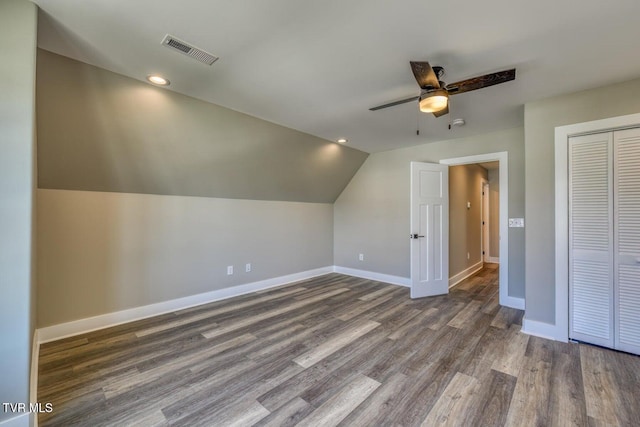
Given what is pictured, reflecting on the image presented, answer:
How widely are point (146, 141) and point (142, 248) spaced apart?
51.4 inches

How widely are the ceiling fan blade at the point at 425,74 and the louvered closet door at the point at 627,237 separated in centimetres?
199

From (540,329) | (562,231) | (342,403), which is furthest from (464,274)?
(342,403)

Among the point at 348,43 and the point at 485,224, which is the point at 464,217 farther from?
the point at 348,43

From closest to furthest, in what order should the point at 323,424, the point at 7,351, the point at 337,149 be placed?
1. the point at 7,351
2. the point at 323,424
3. the point at 337,149

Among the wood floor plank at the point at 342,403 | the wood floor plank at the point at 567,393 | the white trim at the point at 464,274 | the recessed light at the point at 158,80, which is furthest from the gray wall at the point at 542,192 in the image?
the recessed light at the point at 158,80

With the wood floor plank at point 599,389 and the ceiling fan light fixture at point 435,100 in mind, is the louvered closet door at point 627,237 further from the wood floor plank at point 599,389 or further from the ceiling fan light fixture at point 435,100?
the ceiling fan light fixture at point 435,100

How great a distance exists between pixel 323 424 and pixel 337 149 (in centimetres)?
389

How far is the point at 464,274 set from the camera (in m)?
5.23

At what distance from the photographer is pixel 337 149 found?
4.67 metres

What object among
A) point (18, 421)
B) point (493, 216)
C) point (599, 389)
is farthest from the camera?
Result: point (493, 216)

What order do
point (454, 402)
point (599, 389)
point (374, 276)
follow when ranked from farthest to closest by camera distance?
point (374, 276) → point (599, 389) → point (454, 402)

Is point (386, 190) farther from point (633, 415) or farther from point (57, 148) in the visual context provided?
point (57, 148)

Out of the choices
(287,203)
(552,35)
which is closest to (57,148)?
(287,203)

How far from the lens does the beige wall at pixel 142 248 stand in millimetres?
2723
